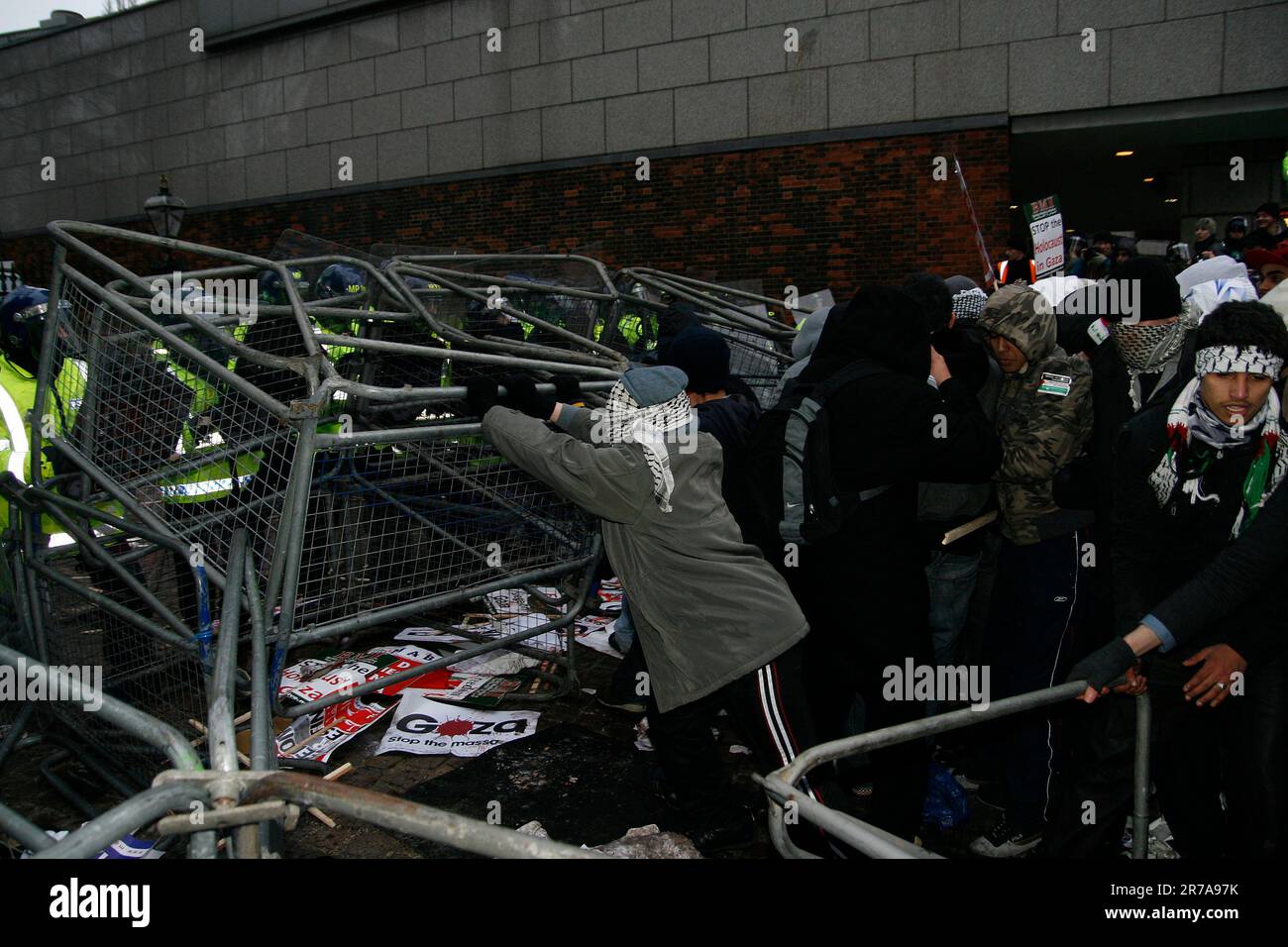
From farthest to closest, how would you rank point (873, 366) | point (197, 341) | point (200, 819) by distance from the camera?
point (197, 341)
point (873, 366)
point (200, 819)

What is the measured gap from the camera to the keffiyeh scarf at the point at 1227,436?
260 cm

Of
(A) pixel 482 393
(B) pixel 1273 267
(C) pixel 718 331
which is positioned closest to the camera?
(A) pixel 482 393

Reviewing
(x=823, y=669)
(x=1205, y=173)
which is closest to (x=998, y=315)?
(x=823, y=669)

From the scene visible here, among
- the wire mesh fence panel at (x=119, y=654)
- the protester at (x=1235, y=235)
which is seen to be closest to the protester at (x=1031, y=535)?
the wire mesh fence panel at (x=119, y=654)

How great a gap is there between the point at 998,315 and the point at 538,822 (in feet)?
9.02

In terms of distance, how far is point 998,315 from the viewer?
3.50 m

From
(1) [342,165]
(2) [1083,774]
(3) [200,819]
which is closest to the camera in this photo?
(3) [200,819]

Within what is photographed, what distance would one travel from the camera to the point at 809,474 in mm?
3133

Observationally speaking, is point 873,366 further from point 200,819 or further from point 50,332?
point 50,332

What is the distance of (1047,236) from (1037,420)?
4352mm

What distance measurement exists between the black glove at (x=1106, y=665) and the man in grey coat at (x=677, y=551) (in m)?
1.01

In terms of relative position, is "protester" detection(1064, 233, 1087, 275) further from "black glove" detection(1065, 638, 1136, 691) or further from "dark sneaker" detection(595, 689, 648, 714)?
"black glove" detection(1065, 638, 1136, 691)

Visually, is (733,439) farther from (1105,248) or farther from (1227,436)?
(1105,248)
